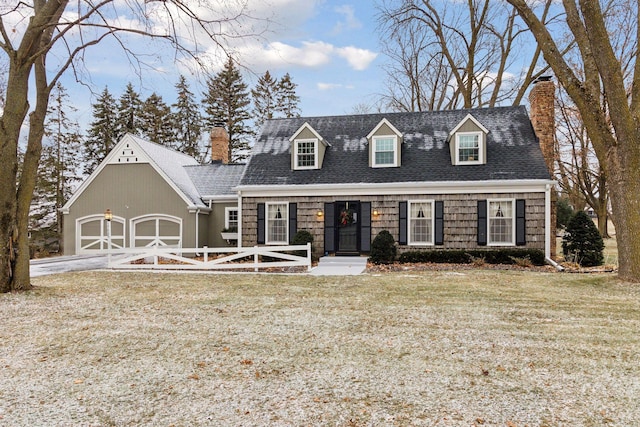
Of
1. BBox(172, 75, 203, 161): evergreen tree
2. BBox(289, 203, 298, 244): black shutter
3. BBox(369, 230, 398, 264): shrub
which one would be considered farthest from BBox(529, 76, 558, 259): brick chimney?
BBox(172, 75, 203, 161): evergreen tree

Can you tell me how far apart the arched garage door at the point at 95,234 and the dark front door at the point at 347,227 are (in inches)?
410

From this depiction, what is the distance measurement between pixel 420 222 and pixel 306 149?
5.47m

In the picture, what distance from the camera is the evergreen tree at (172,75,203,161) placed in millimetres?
36938

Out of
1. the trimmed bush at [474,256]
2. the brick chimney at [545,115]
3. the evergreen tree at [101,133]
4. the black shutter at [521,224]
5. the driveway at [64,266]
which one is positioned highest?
the evergreen tree at [101,133]

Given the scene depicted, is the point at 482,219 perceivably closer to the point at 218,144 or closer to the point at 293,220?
the point at 293,220

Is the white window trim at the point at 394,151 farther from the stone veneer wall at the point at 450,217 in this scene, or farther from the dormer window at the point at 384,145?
the stone veneer wall at the point at 450,217

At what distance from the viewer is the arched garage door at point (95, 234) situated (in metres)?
19.0

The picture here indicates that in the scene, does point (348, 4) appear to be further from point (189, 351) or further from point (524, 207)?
point (189, 351)

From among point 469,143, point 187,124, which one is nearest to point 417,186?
point 469,143

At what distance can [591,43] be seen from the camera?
32.8 ft

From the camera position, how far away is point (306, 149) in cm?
1667

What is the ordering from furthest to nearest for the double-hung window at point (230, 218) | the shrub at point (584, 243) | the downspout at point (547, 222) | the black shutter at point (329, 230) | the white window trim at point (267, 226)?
the double-hung window at point (230, 218) < the white window trim at point (267, 226) < the black shutter at point (329, 230) < the downspout at point (547, 222) < the shrub at point (584, 243)

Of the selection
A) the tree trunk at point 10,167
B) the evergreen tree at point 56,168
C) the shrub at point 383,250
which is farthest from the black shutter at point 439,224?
the evergreen tree at point 56,168

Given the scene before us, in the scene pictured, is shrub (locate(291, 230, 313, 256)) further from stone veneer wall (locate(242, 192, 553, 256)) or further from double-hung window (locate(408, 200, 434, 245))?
double-hung window (locate(408, 200, 434, 245))
